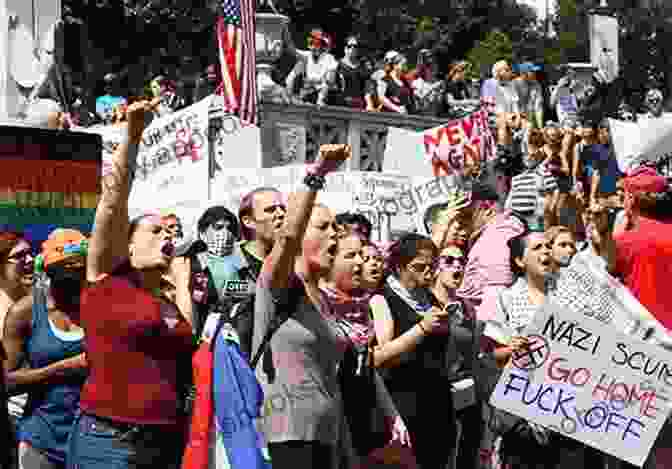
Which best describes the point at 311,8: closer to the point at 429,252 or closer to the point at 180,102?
the point at 180,102

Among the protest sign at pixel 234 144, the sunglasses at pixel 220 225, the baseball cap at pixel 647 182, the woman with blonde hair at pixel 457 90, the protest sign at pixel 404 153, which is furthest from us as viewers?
the woman with blonde hair at pixel 457 90

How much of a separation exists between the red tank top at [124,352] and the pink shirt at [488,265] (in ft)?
9.40

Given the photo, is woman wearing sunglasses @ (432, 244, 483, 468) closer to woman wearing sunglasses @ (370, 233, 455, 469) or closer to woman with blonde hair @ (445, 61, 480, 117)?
woman wearing sunglasses @ (370, 233, 455, 469)

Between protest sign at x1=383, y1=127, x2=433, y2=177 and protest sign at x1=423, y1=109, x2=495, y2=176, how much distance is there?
0.08 m

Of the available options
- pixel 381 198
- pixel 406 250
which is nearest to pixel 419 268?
pixel 406 250

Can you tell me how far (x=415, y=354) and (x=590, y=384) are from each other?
1008 millimetres

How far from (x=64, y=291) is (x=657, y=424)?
2.91 metres

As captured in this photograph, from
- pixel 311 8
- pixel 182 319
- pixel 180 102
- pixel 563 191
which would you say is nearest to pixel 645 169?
pixel 563 191

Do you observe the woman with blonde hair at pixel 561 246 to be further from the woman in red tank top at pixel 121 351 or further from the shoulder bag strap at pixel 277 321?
the woman in red tank top at pixel 121 351

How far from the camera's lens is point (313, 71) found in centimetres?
2005

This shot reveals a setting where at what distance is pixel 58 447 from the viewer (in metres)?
8.32

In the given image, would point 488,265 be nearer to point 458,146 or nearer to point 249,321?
point 249,321

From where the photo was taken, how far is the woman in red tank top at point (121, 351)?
7.52m

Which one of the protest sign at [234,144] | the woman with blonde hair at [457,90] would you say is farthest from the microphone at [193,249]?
the woman with blonde hair at [457,90]
